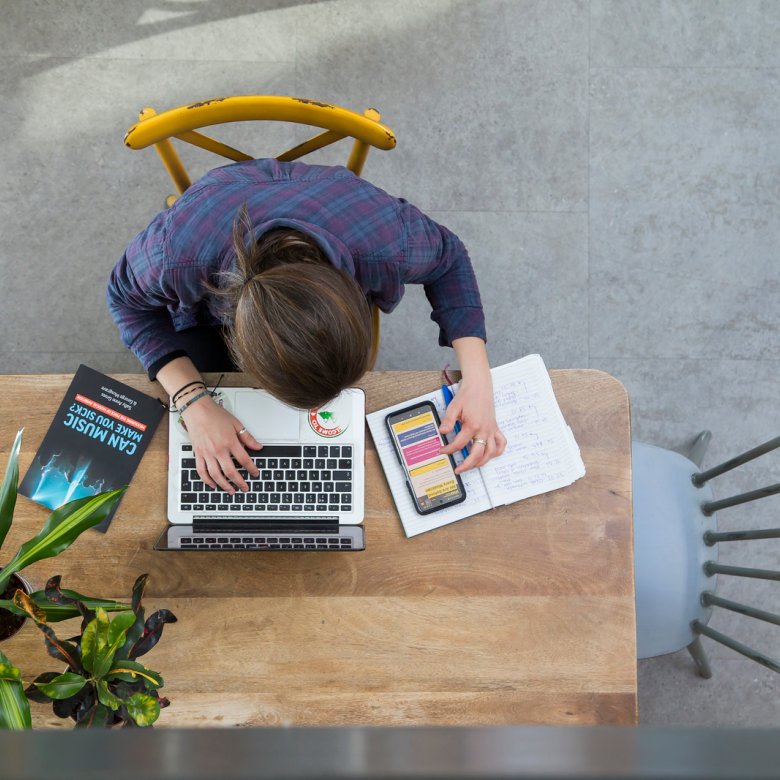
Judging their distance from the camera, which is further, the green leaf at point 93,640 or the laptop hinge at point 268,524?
the laptop hinge at point 268,524

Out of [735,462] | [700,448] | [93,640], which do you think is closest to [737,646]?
[735,462]

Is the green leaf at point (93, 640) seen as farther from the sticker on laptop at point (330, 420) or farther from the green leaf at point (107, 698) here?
the sticker on laptop at point (330, 420)

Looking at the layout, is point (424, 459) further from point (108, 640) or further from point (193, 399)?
point (108, 640)

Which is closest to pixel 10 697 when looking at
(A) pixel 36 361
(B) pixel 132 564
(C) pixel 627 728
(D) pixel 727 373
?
(B) pixel 132 564

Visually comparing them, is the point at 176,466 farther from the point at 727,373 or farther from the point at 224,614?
the point at 727,373

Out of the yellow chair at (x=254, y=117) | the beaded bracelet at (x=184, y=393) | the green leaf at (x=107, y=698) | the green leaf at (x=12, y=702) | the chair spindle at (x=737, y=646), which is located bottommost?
the chair spindle at (x=737, y=646)

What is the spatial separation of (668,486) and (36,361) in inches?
54.9

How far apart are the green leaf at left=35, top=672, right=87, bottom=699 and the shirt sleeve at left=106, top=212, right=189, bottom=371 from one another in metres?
0.45

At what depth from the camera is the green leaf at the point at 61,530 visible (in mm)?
925

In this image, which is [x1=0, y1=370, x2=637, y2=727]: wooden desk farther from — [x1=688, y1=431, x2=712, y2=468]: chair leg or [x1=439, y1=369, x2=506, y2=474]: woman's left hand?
[x1=688, y1=431, x2=712, y2=468]: chair leg

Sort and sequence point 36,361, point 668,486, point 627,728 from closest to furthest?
point 627,728, point 668,486, point 36,361

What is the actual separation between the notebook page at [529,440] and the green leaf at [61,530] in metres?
0.53

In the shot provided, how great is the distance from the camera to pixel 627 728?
1.38 feet

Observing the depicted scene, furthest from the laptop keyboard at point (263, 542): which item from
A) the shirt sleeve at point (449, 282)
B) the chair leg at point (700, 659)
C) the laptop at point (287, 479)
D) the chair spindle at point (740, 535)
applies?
the chair leg at point (700, 659)
